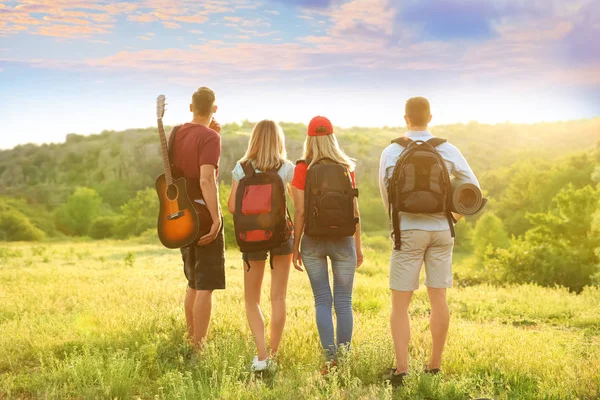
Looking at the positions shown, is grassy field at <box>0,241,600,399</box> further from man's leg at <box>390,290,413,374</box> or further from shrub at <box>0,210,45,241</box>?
shrub at <box>0,210,45,241</box>

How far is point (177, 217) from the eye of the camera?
Answer: 6.13 meters

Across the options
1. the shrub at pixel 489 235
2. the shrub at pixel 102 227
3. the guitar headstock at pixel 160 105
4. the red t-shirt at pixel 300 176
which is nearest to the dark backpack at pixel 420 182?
the red t-shirt at pixel 300 176

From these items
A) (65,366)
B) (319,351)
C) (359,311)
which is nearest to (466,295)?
(359,311)

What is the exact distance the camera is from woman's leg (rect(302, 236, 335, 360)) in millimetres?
5844

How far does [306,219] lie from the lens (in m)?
5.73

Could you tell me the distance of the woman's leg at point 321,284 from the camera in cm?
584

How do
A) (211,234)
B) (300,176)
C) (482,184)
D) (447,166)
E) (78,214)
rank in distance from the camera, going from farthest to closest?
(482,184) → (78,214) → (211,234) → (300,176) → (447,166)

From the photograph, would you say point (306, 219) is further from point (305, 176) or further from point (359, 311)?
point (359, 311)

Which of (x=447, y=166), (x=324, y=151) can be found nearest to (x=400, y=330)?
(x=447, y=166)

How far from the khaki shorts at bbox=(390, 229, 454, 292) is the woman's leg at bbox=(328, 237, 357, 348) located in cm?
46

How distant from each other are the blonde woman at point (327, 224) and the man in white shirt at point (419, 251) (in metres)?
0.40

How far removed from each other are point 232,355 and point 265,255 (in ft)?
3.55

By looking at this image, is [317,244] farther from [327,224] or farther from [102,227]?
[102,227]

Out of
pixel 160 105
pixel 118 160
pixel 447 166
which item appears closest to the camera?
pixel 447 166
